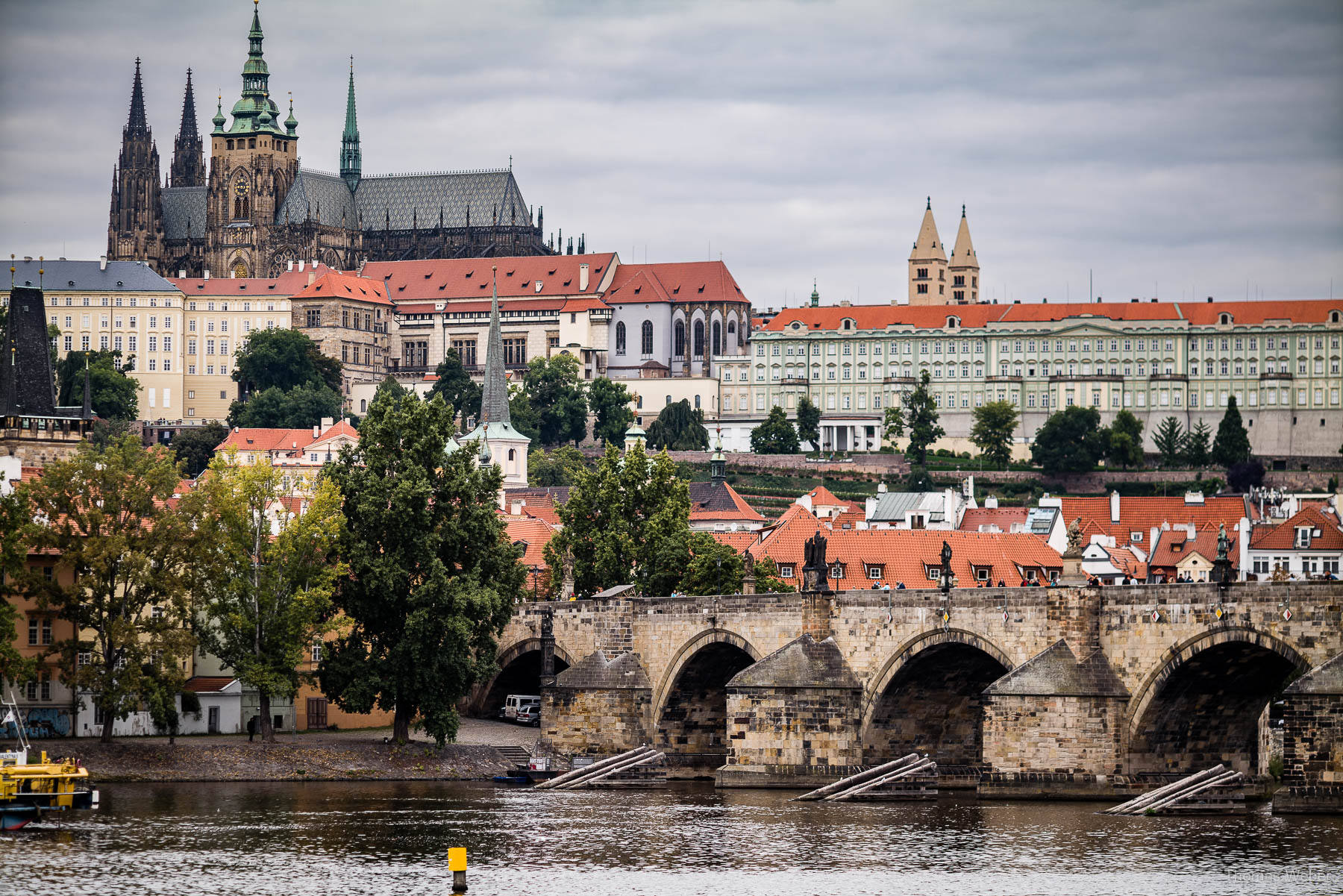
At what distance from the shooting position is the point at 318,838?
2128 inches

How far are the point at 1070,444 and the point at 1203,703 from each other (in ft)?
453

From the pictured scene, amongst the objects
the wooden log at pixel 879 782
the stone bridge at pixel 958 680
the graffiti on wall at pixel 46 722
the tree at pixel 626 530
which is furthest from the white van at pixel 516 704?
the wooden log at pixel 879 782

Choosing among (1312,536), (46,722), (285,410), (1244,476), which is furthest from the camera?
(285,410)

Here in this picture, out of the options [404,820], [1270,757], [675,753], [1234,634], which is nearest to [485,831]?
[404,820]

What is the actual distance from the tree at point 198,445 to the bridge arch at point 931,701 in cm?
12466

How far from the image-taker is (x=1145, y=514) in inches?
4998

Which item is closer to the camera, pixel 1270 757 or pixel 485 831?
pixel 485 831

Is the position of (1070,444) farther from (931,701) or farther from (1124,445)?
(931,701)

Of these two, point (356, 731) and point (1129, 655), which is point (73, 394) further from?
point (1129, 655)

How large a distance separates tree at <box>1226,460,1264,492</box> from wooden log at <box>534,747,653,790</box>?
127 meters

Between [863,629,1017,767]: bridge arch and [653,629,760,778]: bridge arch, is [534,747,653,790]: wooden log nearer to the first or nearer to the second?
[653,629,760,778]: bridge arch

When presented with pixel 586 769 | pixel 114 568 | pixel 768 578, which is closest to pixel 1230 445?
pixel 768 578

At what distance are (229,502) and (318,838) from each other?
57.6 feet

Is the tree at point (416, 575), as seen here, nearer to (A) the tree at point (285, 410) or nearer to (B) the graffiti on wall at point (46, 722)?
(B) the graffiti on wall at point (46, 722)
